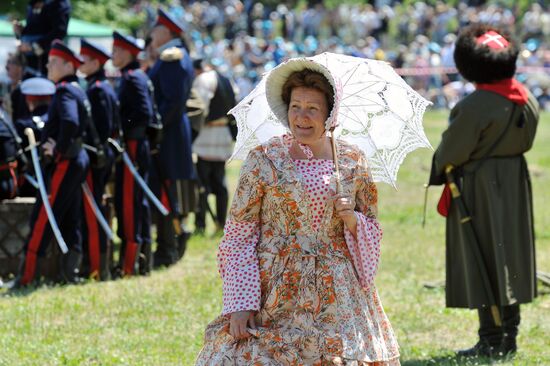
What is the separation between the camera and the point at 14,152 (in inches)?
347

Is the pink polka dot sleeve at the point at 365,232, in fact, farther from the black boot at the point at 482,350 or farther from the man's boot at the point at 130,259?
the man's boot at the point at 130,259

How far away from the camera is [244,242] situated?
15.2 feet

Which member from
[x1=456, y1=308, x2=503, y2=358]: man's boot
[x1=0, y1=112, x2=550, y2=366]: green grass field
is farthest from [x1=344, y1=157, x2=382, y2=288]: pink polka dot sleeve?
[x1=456, y1=308, x2=503, y2=358]: man's boot

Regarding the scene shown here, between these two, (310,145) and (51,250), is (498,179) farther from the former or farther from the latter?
(51,250)

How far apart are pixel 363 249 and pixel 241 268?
1.62 ft

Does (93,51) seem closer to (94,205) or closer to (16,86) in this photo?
(94,205)

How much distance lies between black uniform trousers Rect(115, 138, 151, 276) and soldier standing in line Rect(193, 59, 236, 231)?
177cm

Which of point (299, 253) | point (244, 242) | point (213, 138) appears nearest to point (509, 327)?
point (299, 253)

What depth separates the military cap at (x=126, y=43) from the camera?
9.15m

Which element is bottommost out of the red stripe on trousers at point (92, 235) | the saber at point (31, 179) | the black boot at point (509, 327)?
the black boot at point (509, 327)

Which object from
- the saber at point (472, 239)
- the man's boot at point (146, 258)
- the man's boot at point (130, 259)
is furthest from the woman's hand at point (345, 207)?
the man's boot at point (146, 258)

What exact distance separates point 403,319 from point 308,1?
39.8 m

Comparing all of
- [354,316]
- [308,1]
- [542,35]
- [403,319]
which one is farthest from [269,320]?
[308,1]

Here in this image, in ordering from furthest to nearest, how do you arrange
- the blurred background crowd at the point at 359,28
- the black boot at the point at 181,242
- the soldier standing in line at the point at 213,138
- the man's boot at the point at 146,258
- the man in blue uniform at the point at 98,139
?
1. the blurred background crowd at the point at 359,28
2. the soldier standing in line at the point at 213,138
3. the black boot at the point at 181,242
4. the man's boot at the point at 146,258
5. the man in blue uniform at the point at 98,139
